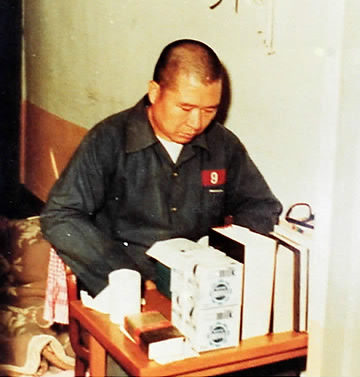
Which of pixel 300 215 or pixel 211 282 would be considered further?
pixel 300 215

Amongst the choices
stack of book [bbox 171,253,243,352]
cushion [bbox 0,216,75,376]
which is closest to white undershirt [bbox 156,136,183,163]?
stack of book [bbox 171,253,243,352]

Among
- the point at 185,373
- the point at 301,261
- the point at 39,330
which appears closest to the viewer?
the point at 185,373

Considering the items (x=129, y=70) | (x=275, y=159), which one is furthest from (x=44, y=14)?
(x=275, y=159)

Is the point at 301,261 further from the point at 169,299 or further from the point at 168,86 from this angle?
the point at 168,86

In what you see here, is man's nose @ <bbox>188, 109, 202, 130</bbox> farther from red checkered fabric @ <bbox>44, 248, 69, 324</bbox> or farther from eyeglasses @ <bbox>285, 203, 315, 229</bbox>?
red checkered fabric @ <bbox>44, 248, 69, 324</bbox>

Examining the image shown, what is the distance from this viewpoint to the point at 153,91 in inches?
59.9

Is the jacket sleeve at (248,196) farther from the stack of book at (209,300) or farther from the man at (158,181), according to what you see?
the stack of book at (209,300)

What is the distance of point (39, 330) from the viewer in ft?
5.87

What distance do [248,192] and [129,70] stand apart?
557 millimetres

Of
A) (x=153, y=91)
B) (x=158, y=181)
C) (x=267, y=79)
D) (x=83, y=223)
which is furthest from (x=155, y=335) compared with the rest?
(x=267, y=79)

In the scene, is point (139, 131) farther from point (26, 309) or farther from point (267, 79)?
point (26, 309)

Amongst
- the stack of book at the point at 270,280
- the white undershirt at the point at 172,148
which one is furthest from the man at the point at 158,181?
the stack of book at the point at 270,280

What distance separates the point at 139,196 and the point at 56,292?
40cm

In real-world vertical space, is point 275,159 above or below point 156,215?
above
